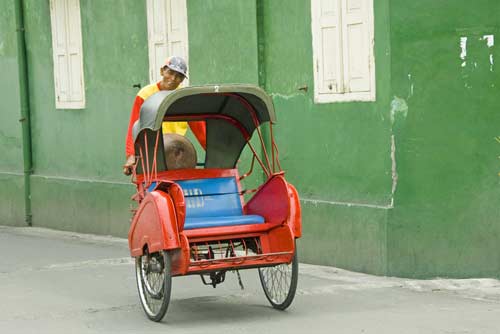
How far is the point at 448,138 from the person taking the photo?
1111 centimetres

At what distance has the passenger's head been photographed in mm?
10094

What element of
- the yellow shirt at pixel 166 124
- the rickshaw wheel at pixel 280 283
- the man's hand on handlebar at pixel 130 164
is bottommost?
the rickshaw wheel at pixel 280 283

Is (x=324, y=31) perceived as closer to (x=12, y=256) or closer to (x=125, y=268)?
(x=125, y=268)

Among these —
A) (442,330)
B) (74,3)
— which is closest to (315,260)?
(442,330)

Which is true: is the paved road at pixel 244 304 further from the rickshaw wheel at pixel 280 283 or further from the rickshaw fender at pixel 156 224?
the rickshaw fender at pixel 156 224

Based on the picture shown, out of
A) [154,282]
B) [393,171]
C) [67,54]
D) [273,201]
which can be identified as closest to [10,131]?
[67,54]

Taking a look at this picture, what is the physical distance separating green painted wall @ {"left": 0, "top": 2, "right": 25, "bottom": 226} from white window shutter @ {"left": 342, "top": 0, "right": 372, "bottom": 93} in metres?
7.25

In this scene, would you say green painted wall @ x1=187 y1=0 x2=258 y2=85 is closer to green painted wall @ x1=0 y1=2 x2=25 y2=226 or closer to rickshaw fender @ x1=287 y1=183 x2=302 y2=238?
rickshaw fender @ x1=287 y1=183 x2=302 y2=238

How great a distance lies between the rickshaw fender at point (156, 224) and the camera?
8.90 m

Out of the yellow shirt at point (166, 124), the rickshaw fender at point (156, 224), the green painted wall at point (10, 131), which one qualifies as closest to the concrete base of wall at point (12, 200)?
the green painted wall at point (10, 131)

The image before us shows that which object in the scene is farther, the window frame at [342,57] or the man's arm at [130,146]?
the window frame at [342,57]

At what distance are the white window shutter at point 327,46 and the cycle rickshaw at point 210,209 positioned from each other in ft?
6.55

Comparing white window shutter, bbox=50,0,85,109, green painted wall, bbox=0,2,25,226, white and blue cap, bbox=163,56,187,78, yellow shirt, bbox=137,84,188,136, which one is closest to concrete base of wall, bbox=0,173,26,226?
green painted wall, bbox=0,2,25,226

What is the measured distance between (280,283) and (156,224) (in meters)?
1.33
